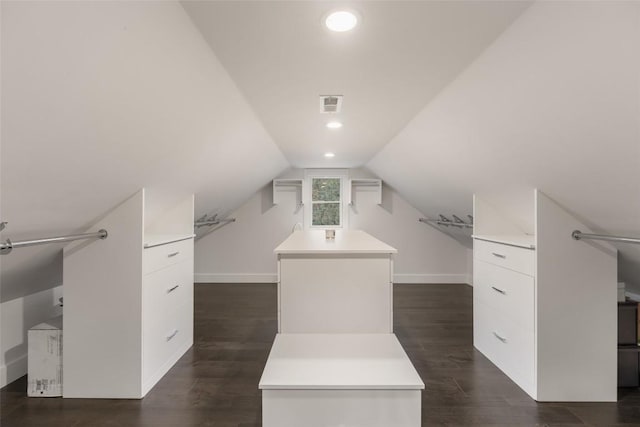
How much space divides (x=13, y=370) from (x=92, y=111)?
2.15m

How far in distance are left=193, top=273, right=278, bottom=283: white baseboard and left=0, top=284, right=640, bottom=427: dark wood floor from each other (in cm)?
209

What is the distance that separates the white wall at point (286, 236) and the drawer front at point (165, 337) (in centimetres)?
249

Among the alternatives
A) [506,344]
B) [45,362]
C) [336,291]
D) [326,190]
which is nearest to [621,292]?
[506,344]

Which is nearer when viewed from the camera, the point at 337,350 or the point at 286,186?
the point at 337,350

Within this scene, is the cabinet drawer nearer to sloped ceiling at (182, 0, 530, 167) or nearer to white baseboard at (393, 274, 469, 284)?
sloped ceiling at (182, 0, 530, 167)

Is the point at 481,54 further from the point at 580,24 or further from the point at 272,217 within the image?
the point at 272,217

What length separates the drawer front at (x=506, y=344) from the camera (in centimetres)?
213

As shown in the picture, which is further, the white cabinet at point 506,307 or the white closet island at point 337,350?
the white cabinet at point 506,307

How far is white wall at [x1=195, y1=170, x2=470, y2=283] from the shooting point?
210 inches

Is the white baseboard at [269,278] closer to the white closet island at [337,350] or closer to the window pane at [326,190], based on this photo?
the window pane at [326,190]

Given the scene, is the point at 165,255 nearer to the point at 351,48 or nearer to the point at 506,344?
the point at 351,48

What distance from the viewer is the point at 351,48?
1439 millimetres

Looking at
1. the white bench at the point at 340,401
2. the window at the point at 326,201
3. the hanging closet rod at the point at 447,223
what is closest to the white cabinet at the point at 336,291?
the white bench at the point at 340,401

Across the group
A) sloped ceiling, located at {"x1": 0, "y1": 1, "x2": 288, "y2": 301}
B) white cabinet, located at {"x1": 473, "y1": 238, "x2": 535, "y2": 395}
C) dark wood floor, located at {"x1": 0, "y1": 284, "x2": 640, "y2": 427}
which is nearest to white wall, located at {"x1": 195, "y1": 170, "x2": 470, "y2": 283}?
dark wood floor, located at {"x1": 0, "y1": 284, "x2": 640, "y2": 427}
